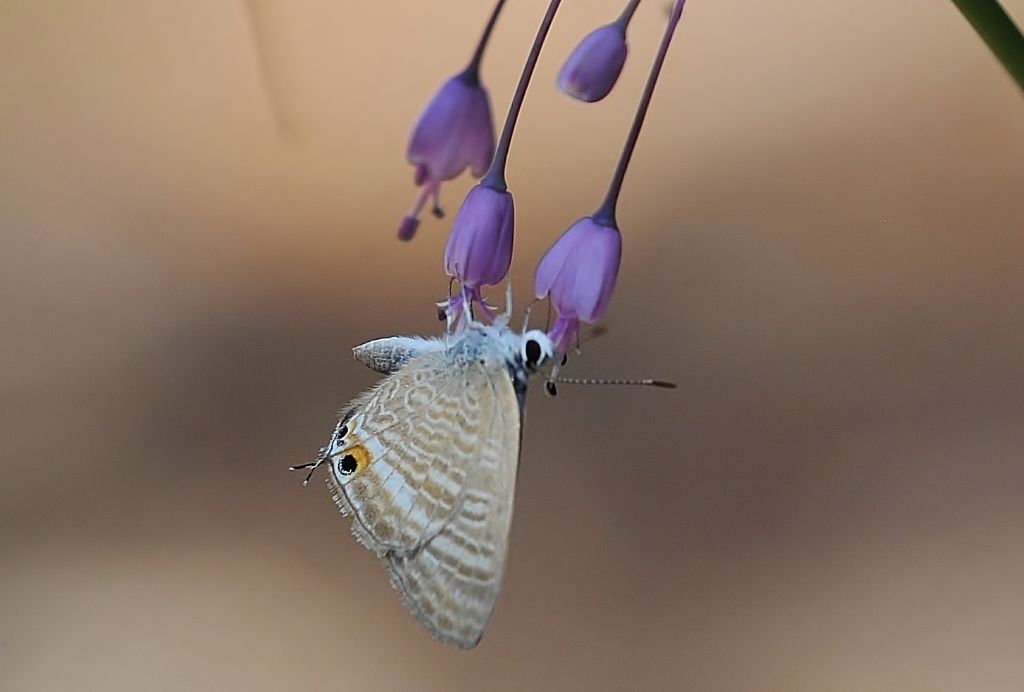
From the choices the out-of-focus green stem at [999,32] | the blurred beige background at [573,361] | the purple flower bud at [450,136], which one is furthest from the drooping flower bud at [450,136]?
the blurred beige background at [573,361]

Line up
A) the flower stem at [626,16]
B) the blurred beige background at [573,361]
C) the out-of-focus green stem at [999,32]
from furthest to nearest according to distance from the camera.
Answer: the blurred beige background at [573,361]
the flower stem at [626,16]
the out-of-focus green stem at [999,32]

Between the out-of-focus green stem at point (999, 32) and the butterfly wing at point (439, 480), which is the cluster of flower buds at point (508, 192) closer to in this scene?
the butterfly wing at point (439, 480)

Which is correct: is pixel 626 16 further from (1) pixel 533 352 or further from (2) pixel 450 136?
(1) pixel 533 352

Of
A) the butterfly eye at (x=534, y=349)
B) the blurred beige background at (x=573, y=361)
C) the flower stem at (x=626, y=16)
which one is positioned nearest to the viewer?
the flower stem at (x=626, y=16)

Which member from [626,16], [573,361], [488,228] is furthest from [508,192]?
[573,361]

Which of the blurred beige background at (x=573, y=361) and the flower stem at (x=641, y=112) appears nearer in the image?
the flower stem at (x=641, y=112)

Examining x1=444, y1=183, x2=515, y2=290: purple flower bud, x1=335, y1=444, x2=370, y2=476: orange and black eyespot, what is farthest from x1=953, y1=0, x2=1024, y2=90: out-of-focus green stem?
x1=335, y1=444, x2=370, y2=476: orange and black eyespot
